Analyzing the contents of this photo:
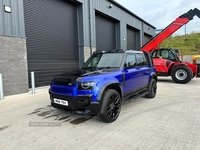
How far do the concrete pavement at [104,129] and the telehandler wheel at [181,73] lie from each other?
184 inches

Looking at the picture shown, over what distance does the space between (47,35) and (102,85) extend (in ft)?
20.4

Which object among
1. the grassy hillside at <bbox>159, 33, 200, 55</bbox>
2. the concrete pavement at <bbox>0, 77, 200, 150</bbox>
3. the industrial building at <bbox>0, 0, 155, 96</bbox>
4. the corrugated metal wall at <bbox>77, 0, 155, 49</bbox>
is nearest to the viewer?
the concrete pavement at <bbox>0, 77, 200, 150</bbox>

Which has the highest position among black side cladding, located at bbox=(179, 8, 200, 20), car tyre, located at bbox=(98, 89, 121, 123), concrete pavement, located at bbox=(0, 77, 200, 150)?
black side cladding, located at bbox=(179, 8, 200, 20)

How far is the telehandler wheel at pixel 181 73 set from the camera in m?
9.06


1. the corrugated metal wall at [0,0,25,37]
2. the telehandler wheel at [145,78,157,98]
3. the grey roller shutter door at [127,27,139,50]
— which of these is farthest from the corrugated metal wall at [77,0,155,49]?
the telehandler wheel at [145,78,157,98]

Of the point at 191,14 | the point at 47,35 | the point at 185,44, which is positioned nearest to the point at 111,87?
the point at 47,35

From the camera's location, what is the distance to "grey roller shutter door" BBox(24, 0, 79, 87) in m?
7.73

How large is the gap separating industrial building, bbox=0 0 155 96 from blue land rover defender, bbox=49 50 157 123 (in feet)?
11.6

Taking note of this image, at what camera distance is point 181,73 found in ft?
30.5

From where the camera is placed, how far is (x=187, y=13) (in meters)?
10.2

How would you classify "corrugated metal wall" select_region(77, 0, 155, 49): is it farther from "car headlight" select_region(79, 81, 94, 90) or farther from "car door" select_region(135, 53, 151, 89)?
"car headlight" select_region(79, 81, 94, 90)

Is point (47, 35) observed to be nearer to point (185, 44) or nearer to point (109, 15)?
point (109, 15)

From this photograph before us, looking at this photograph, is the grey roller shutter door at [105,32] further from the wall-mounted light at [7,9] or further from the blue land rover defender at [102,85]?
the blue land rover defender at [102,85]

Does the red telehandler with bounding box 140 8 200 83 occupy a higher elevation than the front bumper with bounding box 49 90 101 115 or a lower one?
higher
